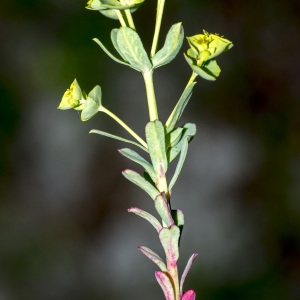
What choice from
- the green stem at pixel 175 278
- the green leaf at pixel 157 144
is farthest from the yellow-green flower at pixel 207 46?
the green stem at pixel 175 278

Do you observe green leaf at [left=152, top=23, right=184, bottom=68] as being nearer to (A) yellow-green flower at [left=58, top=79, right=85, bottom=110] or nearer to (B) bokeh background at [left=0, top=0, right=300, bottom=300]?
(A) yellow-green flower at [left=58, top=79, right=85, bottom=110]

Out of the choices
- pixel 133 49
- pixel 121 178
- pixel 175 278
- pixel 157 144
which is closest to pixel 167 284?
pixel 175 278

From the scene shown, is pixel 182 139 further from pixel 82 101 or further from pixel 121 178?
pixel 121 178

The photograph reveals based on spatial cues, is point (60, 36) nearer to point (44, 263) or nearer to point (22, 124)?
point (22, 124)

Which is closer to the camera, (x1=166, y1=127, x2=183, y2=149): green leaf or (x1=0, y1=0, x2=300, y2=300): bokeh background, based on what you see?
(x1=166, y1=127, x2=183, y2=149): green leaf

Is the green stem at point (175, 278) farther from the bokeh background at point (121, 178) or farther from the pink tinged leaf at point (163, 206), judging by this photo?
the bokeh background at point (121, 178)

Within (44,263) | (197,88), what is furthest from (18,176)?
(197,88)

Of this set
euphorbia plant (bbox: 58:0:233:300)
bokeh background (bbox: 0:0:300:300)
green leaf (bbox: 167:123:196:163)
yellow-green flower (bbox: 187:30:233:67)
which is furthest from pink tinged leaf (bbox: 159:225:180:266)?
bokeh background (bbox: 0:0:300:300)
